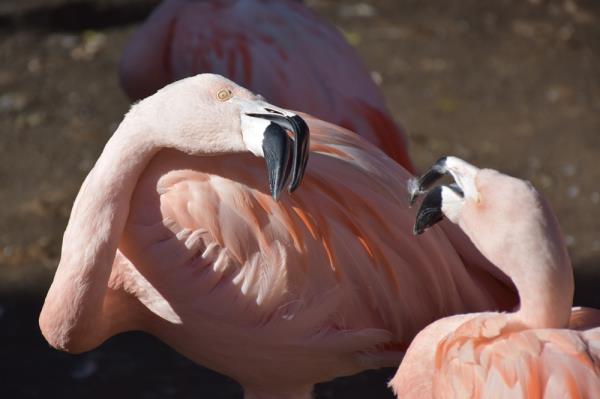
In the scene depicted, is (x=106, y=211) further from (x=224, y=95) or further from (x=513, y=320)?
(x=513, y=320)

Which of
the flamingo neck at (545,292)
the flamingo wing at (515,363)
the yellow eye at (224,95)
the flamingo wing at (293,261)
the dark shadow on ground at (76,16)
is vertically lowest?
the dark shadow on ground at (76,16)

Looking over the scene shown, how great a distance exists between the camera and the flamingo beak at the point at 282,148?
2537 mm

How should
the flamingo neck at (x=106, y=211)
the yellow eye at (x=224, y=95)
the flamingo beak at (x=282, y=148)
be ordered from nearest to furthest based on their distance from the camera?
the flamingo beak at (x=282, y=148) < the yellow eye at (x=224, y=95) < the flamingo neck at (x=106, y=211)

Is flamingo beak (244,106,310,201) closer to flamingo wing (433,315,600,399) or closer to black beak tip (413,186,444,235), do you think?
black beak tip (413,186,444,235)

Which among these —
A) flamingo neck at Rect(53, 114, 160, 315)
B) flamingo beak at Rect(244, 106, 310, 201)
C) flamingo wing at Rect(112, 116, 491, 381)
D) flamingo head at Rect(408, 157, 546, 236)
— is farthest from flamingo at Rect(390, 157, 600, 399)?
flamingo neck at Rect(53, 114, 160, 315)

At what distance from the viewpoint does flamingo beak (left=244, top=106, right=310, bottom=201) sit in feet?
8.32

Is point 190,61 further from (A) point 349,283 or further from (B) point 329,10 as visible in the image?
(B) point 329,10

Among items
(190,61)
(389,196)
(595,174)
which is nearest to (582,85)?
(595,174)

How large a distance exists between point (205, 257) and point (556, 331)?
94 cm

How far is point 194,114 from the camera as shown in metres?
2.71

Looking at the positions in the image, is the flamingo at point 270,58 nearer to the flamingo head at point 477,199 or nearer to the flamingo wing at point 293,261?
the flamingo wing at point 293,261

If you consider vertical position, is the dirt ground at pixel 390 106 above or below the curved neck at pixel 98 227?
below

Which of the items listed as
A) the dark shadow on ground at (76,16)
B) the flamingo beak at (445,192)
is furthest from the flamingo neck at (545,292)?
the dark shadow on ground at (76,16)

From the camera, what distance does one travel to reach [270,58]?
13.7 feet
